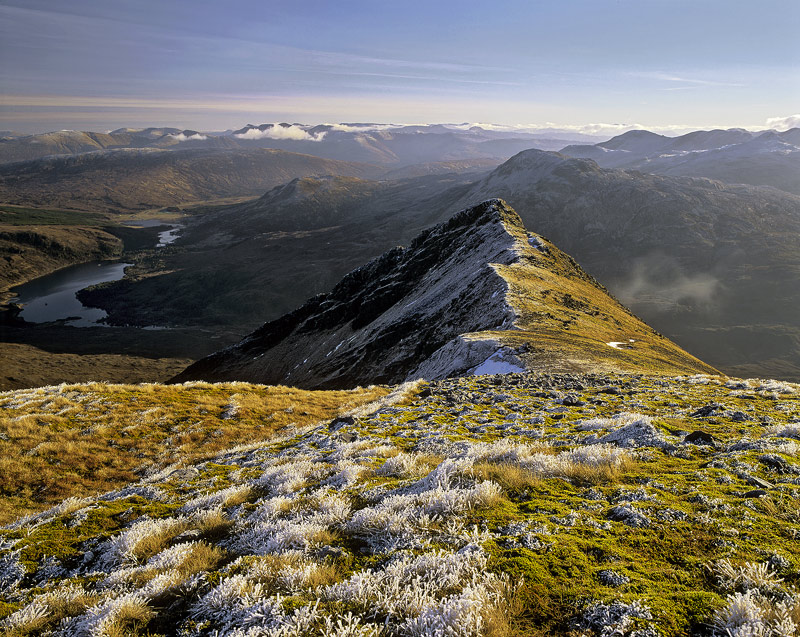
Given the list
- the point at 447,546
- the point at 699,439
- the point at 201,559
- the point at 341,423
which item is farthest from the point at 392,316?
the point at 447,546

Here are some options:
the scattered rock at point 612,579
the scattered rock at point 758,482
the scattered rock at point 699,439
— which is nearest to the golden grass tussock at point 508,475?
the scattered rock at point 612,579

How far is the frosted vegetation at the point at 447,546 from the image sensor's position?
13.3 ft

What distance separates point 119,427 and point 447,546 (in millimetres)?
19504

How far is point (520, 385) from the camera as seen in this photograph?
2069 cm

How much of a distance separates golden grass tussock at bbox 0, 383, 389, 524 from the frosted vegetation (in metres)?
6.77

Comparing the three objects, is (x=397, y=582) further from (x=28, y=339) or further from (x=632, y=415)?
(x=28, y=339)

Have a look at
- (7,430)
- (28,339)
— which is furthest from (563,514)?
(28,339)

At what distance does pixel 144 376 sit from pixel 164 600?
11774cm

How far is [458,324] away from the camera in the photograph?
149ft

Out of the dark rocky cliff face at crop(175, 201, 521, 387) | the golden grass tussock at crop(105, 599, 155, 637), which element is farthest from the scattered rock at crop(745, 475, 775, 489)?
the dark rocky cliff face at crop(175, 201, 521, 387)

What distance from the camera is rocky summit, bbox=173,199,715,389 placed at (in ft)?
105

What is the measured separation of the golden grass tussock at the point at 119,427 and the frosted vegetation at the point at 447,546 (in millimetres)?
6765

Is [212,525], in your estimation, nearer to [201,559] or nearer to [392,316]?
[201,559]

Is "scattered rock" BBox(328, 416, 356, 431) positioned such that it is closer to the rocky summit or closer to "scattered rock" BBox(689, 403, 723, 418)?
"scattered rock" BBox(689, 403, 723, 418)
